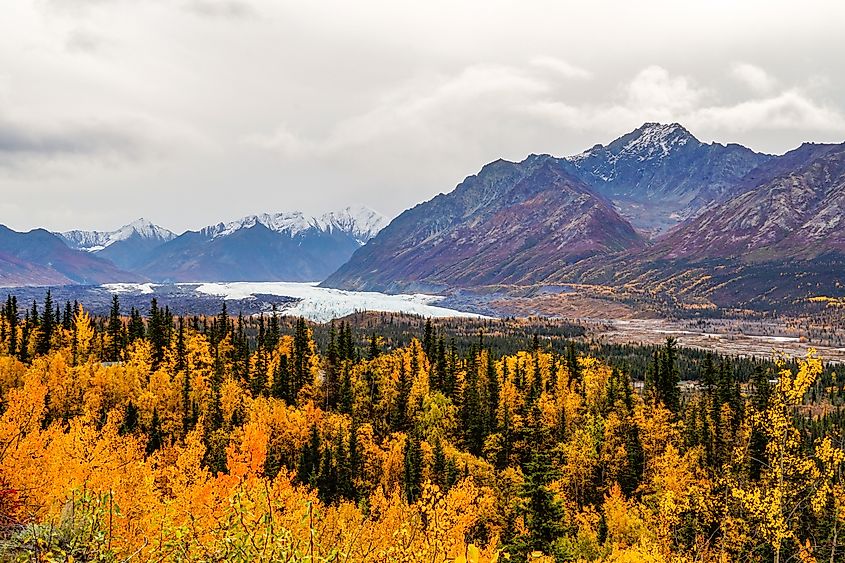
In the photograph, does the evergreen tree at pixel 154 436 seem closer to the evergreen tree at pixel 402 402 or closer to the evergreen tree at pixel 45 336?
the evergreen tree at pixel 402 402

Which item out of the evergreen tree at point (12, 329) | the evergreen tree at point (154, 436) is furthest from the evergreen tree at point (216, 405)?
the evergreen tree at point (12, 329)

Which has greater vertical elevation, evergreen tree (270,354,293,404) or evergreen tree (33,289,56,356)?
evergreen tree (33,289,56,356)

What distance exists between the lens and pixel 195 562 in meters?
12.4

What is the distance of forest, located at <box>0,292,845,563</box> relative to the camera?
54.1m

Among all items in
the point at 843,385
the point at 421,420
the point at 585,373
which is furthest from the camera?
the point at 843,385

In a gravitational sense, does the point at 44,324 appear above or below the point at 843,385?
above

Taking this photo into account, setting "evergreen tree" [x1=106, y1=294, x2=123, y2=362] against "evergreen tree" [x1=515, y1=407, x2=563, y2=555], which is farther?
"evergreen tree" [x1=106, y1=294, x2=123, y2=362]

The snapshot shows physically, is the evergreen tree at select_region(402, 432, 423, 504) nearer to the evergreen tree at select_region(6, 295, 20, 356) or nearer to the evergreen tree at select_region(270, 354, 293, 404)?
the evergreen tree at select_region(270, 354, 293, 404)

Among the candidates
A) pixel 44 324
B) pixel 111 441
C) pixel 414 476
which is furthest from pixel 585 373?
pixel 44 324

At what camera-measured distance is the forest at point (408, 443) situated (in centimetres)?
5406

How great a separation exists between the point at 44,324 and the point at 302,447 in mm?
69857

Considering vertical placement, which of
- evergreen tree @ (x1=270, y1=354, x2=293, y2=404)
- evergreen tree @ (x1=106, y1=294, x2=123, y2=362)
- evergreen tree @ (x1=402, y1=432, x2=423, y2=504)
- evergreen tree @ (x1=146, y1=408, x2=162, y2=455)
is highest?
evergreen tree @ (x1=106, y1=294, x2=123, y2=362)

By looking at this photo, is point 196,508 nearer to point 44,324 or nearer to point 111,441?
point 111,441

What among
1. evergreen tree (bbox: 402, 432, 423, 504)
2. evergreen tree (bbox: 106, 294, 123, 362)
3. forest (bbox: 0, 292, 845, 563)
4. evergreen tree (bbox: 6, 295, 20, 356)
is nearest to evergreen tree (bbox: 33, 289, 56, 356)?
forest (bbox: 0, 292, 845, 563)
